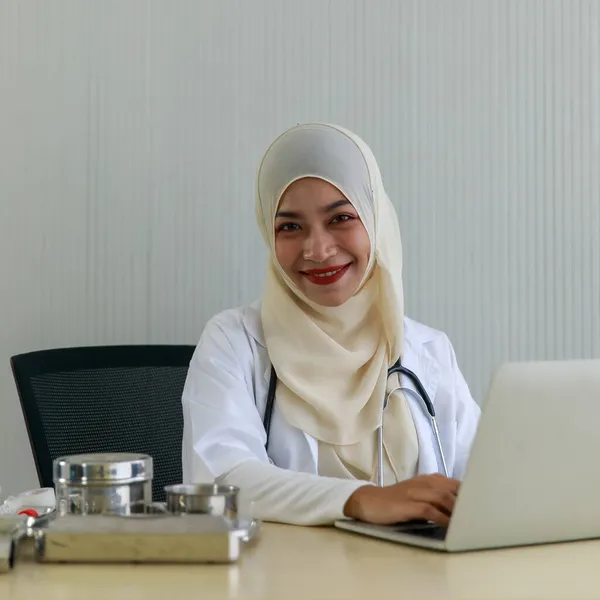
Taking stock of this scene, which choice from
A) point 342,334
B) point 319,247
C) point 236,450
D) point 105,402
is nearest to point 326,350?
point 342,334

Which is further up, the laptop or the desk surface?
the laptop

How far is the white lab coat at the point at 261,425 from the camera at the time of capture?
136cm

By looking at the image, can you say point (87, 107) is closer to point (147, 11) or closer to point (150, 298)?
point (147, 11)

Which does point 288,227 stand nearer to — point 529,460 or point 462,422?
point 462,422

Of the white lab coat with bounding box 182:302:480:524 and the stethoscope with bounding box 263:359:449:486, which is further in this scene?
the stethoscope with bounding box 263:359:449:486

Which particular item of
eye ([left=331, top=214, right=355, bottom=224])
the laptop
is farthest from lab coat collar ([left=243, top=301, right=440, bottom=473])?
the laptop

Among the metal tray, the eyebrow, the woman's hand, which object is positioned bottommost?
the woman's hand

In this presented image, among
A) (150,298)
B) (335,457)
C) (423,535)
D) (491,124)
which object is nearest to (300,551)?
(423,535)

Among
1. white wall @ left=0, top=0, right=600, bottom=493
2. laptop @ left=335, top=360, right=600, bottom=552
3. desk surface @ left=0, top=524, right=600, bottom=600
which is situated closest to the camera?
desk surface @ left=0, top=524, right=600, bottom=600

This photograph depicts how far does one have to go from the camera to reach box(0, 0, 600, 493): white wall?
2275mm

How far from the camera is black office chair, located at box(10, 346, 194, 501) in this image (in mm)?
1868

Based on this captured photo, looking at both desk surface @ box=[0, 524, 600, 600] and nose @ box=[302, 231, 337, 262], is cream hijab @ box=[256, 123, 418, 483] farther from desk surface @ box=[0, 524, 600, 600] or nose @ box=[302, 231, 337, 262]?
desk surface @ box=[0, 524, 600, 600]

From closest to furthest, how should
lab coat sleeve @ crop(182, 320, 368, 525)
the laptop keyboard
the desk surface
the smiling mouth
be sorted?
the desk surface
the laptop keyboard
lab coat sleeve @ crop(182, 320, 368, 525)
the smiling mouth

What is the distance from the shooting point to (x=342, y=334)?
6.10 feet
